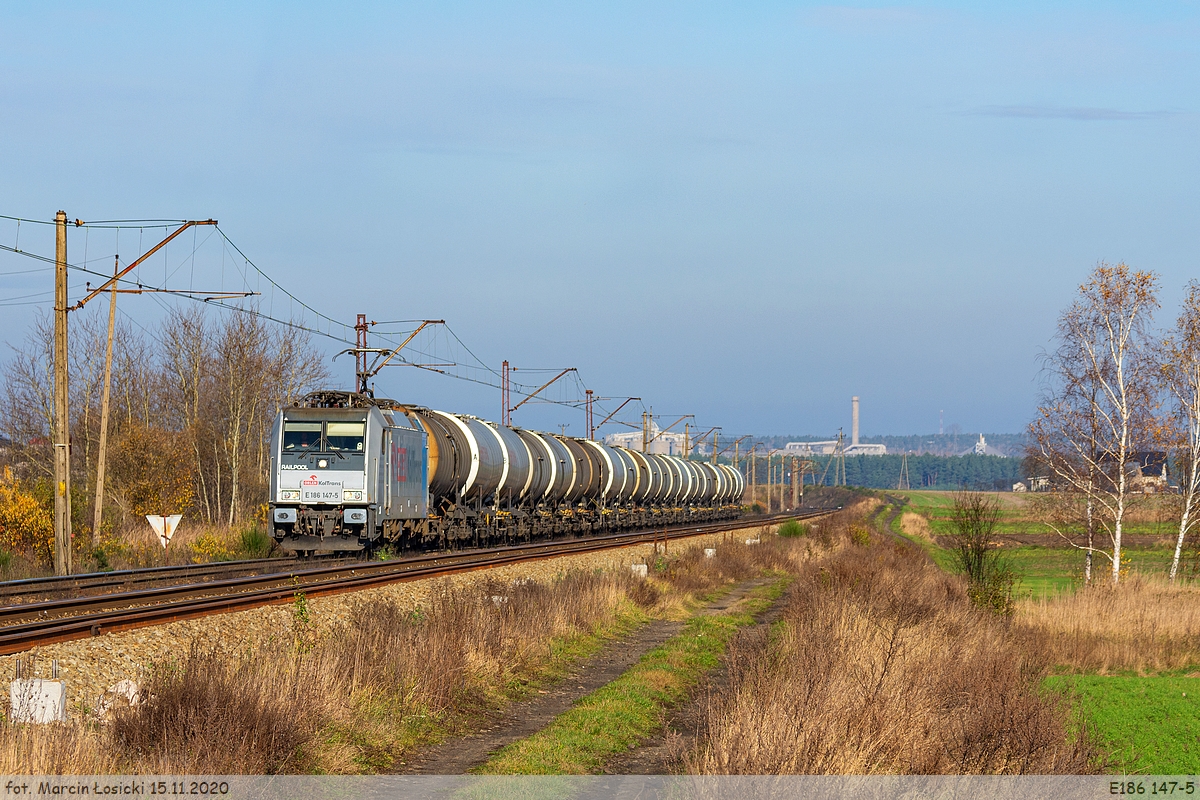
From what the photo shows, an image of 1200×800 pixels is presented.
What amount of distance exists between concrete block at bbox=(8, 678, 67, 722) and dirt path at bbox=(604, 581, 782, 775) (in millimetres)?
4590

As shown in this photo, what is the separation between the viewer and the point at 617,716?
1257cm

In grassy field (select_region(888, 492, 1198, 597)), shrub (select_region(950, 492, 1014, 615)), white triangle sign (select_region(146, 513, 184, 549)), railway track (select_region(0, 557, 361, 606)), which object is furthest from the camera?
grassy field (select_region(888, 492, 1198, 597))

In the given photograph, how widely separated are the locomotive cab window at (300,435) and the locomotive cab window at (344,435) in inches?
13.0

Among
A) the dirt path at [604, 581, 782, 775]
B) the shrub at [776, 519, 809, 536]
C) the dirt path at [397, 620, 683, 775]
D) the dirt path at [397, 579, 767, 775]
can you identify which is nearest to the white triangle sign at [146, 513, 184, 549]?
the dirt path at [397, 579, 767, 775]

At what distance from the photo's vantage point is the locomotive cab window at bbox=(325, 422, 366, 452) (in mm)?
26953

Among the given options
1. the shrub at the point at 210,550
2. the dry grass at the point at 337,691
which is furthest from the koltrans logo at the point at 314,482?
the dry grass at the point at 337,691

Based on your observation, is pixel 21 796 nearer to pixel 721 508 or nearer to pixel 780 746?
pixel 780 746

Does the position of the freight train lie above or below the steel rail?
above

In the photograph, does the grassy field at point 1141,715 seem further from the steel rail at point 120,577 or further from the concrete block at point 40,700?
the steel rail at point 120,577

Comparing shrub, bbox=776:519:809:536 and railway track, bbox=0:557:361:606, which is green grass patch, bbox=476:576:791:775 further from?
shrub, bbox=776:519:809:536

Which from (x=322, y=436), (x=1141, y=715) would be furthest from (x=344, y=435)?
(x=1141, y=715)

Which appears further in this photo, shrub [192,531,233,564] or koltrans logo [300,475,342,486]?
shrub [192,531,233,564]

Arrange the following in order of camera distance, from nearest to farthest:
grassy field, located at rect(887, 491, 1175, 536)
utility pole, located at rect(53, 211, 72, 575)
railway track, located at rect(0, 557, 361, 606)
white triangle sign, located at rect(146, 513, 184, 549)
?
1. railway track, located at rect(0, 557, 361, 606)
2. utility pole, located at rect(53, 211, 72, 575)
3. white triangle sign, located at rect(146, 513, 184, 549)
4. grassy field, located at rect(887, 491, 1175, 536)

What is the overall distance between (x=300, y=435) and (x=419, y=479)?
4069 mm
